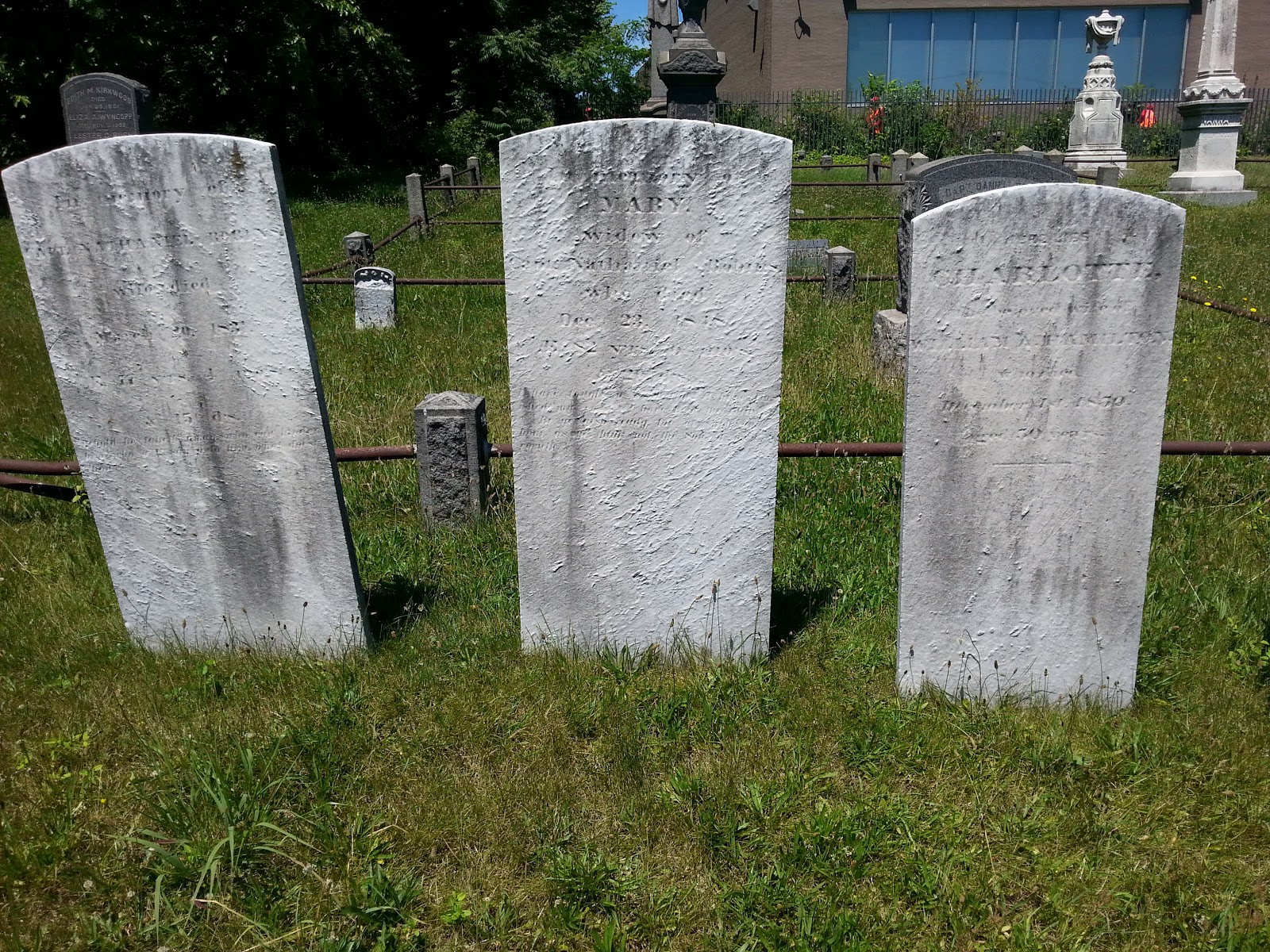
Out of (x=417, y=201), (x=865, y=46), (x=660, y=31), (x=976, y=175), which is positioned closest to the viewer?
(x=976, y=175)

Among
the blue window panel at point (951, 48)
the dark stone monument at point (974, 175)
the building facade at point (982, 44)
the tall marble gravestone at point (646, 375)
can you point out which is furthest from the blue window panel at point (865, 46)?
the tall marble gravestone at point (646, 375)

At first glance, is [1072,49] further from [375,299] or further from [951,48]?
[375,299]

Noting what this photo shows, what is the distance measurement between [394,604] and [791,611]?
1747 millimetres

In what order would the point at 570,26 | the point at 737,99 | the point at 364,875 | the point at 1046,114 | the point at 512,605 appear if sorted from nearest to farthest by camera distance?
1. the point at 364,875
2. the point at 512,605
3. the point at 1046,114
4. the point at 570,26
5. the point at 737,99

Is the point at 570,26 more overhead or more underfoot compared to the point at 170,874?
more overhead

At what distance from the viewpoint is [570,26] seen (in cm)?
2898

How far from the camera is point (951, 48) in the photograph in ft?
101

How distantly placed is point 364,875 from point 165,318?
2.04m

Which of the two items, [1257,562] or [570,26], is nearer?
[1257,562]

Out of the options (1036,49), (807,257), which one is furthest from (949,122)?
(807,257)

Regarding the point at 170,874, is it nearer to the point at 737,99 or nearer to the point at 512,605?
the point at 512,605

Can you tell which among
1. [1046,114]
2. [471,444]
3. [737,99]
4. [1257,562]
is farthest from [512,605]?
[737,99]

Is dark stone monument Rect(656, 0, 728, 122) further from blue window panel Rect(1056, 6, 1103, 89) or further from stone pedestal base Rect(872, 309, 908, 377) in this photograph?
blue window panel Rect(1056, 6, 1103, 89)

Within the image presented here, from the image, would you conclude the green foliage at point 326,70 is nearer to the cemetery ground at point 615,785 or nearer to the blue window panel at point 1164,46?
the cemetery ground at point 615,785
